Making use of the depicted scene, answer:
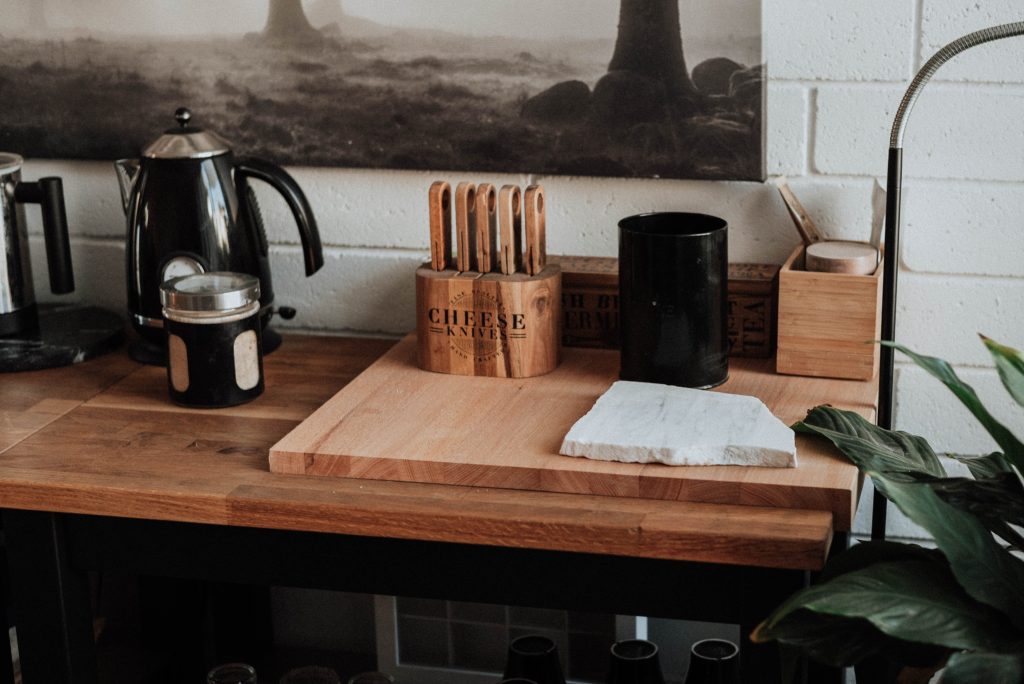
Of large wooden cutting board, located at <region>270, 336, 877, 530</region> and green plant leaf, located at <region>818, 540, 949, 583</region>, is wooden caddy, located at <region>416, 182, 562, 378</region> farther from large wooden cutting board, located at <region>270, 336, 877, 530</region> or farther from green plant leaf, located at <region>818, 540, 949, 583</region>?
green plant leaf, located at <region>818, 540, 949, 583</region>

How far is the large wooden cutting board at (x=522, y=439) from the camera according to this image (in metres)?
1.18

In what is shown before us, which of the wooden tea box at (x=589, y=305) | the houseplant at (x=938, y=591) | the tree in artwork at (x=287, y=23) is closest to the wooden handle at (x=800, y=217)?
the wooden tea box at (x=589, y=305)

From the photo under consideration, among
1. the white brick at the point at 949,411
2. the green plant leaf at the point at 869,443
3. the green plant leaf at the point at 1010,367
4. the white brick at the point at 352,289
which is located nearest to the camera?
the green plant leaf at the point at 1010,367

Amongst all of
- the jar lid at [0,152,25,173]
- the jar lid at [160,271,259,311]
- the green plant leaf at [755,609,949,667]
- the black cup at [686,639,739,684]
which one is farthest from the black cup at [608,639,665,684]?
the jar lid at [0,152,25,173]

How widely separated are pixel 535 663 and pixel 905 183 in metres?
0.78

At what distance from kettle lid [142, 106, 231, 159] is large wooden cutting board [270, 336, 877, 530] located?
0.35m

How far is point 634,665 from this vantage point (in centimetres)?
155

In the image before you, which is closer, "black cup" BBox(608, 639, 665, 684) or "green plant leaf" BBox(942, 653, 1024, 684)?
"green plant leaf" BBox(942, 653, 1024, 684)

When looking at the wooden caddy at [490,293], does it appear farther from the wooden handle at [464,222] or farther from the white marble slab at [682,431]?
the white marble slab at [682,431]

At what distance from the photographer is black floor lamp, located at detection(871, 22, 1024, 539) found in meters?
1.33

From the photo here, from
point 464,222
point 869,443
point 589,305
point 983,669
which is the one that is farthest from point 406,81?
point 983,669

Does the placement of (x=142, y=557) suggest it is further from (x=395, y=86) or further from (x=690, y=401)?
→ (x=395, y=86)

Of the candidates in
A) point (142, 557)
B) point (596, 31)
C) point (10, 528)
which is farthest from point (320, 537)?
point (596, 31)

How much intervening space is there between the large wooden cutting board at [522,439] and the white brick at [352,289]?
239 millimetres
